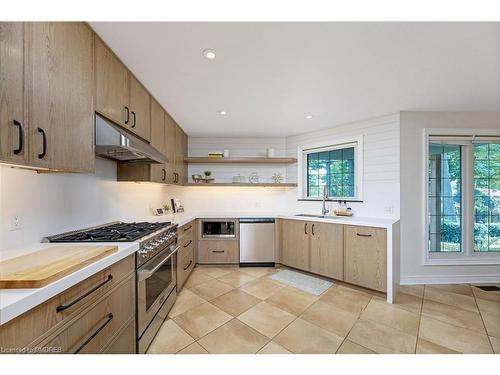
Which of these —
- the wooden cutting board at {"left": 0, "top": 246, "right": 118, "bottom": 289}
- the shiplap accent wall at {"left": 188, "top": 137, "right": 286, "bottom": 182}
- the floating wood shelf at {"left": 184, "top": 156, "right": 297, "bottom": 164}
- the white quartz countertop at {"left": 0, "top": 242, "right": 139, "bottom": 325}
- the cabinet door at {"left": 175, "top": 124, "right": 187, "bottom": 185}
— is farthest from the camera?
the shiplap accent wall at {"left": 188, "top": 137, "right": 286, "bottom": 182}

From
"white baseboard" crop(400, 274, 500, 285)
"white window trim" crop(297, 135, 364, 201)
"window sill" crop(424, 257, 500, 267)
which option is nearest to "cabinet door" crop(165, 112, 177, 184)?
"white window trim" crop(297, 135, 364, 201)

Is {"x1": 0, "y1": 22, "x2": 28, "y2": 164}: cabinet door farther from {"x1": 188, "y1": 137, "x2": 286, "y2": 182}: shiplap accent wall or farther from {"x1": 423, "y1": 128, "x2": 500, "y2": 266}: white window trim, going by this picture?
{"x1": 423, "y1": 128, "x2": 500, "y2": 266}: white window trim

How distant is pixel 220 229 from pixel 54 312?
2533 millimetres

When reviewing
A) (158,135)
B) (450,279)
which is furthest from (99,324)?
(450,279)

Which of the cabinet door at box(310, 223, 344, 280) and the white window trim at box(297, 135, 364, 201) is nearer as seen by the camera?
the cabinet door at box(310, 223, 344, 280)

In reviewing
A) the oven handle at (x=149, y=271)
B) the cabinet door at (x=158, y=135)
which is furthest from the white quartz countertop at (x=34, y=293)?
the cabinet door at (x=158, y=135)

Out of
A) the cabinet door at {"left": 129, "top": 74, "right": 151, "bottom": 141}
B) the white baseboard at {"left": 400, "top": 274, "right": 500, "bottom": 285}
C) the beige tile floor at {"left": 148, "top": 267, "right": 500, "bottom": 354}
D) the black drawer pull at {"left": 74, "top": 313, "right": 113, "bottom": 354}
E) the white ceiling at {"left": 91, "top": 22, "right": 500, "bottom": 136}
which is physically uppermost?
the white ceiling at {"left": 91, "top": 22, "right": 500, "bottom": 136}

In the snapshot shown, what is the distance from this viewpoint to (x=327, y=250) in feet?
9.34

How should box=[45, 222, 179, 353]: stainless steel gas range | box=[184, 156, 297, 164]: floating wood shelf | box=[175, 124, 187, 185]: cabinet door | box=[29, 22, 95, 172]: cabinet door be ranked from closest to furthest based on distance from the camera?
box=[29, 22, 95, 172]: cabinet door → box=[45, 222, 179, 353]: stainless steel gas range → box=[175, 124, 187, 185]: cabinet door → box=[184, 156, 297, 164]: floating wood shelf

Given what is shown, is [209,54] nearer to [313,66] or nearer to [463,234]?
[313,66]

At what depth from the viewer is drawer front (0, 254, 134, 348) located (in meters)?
0.69

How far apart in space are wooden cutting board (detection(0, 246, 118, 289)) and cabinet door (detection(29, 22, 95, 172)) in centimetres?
48

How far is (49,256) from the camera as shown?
108 cm
